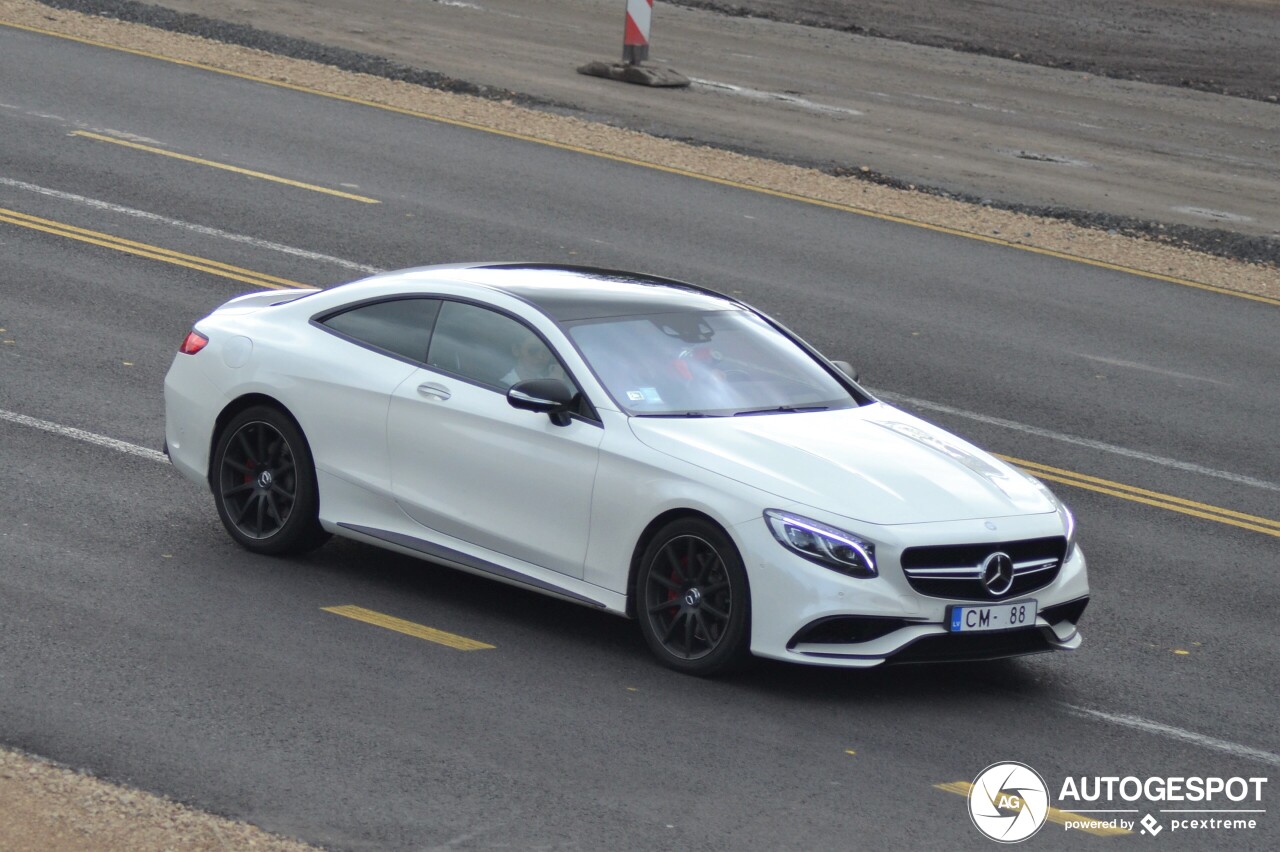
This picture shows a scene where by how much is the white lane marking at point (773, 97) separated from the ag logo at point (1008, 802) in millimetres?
17951

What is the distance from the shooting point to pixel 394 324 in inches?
346

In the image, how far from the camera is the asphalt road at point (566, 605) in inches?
251

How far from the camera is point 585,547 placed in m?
7.85

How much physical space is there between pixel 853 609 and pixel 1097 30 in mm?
27604

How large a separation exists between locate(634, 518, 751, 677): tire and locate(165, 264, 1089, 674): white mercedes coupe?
0.03 ft

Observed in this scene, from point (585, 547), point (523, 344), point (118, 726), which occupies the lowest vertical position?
point (118, 726)

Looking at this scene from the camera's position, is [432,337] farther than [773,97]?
No

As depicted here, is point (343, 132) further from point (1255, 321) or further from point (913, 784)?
point (913, 784)

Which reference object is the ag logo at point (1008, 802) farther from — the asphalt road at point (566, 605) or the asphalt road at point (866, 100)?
the asphalt road at point (866, 100)

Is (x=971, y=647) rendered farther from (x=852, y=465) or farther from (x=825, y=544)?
(x=852, y=465)

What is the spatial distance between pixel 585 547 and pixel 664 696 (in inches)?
33.2

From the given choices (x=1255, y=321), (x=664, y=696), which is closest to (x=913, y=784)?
(x=664, y=696)

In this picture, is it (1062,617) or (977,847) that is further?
(1062,617)

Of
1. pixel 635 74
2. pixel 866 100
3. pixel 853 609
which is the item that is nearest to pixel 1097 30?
pixel 866 100
